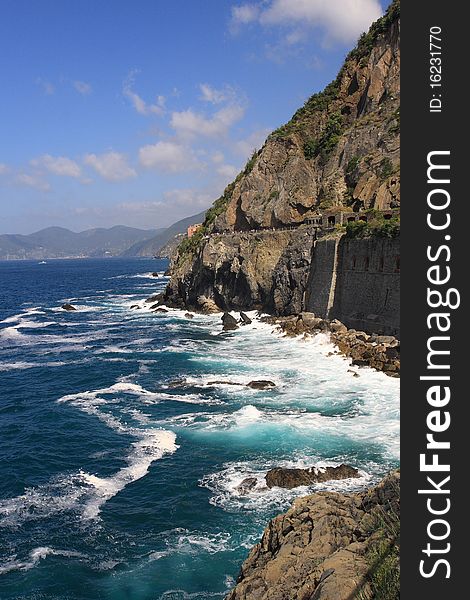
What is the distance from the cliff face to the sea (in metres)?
15.0

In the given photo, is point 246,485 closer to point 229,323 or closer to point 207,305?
point 229,323

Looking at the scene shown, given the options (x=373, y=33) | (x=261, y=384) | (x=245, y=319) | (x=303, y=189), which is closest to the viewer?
(x=261, y=384)

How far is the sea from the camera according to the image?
18.0m

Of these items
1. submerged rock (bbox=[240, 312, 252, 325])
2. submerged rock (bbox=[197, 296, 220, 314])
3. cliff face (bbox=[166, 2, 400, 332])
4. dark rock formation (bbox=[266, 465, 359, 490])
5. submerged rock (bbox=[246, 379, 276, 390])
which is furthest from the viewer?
submerged rock (bbox=[197, 296, 220, 314])

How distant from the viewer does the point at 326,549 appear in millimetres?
11352

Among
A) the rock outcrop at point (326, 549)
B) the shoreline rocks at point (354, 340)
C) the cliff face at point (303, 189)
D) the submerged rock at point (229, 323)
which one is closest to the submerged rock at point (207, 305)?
the cliff face at point (303, 189)

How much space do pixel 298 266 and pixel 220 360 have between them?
64.4 feet

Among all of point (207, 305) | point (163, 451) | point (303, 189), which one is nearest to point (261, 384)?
point (163, 451)

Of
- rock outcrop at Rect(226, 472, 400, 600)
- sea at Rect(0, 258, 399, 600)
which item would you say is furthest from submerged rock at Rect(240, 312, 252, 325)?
rock outcrop at Rect(226, 472, 400, 600)

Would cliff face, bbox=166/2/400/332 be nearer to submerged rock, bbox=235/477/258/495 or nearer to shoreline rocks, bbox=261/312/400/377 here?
shoreline rocks, bbox=261/312/400/377

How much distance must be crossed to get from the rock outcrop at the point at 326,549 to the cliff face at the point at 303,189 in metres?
45.3

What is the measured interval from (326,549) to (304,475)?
37.3 ft

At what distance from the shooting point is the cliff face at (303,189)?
62438 millimetres

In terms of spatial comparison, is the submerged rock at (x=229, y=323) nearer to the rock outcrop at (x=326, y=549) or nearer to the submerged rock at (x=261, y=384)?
the submerged rock at (x=261, y=384)
